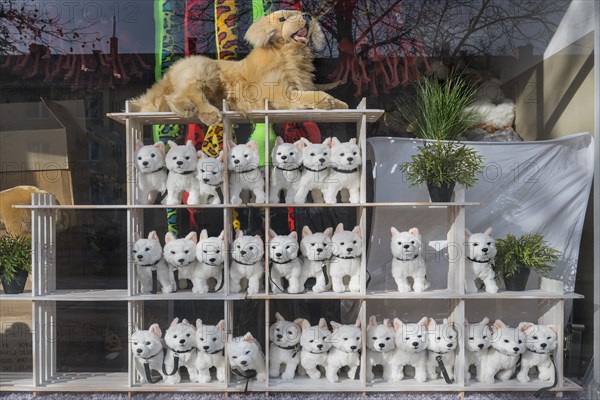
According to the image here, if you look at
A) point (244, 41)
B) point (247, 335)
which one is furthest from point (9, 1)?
point (247, 335)

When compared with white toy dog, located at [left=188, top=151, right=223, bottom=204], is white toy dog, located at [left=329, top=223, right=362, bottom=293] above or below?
below

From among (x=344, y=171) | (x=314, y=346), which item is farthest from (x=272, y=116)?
(x=314, y=346)

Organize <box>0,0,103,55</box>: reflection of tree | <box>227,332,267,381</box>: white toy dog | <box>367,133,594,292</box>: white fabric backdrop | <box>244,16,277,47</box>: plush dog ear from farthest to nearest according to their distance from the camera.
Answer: <box>0,0,103,55</box>: reflection of tree → <box>367,133,594,292</box>: white fabric backdrop → <box>244,16,277,47</box>: plush dog ear → <box>227,332,267,381</box>: white toy dog

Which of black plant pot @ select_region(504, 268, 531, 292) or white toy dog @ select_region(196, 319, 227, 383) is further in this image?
black plant pot @ select_region(504, 268, 531, 292)

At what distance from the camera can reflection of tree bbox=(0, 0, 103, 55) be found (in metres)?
3.83

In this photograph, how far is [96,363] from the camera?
3.70 m

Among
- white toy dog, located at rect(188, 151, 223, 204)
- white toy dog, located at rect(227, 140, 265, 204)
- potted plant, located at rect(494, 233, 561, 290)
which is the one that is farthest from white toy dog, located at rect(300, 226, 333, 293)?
potted plant, located at rect(494, 233, 561, 290)

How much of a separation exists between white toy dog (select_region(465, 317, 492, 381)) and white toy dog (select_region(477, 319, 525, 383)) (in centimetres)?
3

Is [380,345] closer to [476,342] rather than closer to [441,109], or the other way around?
[476,342]

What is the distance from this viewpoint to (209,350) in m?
3.24

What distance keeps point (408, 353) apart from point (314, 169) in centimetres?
121

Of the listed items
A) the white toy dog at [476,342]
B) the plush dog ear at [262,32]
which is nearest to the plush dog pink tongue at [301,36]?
the plush dog ear at [262,32]

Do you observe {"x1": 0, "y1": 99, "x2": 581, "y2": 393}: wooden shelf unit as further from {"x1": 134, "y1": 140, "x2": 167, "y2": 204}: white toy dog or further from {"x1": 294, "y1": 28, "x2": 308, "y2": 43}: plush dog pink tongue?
{"x1": 294, "y1": 28, "x2": 308, "y2": 43}: plush dog pink tongue

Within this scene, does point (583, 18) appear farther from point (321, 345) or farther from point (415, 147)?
point (321, 345)
